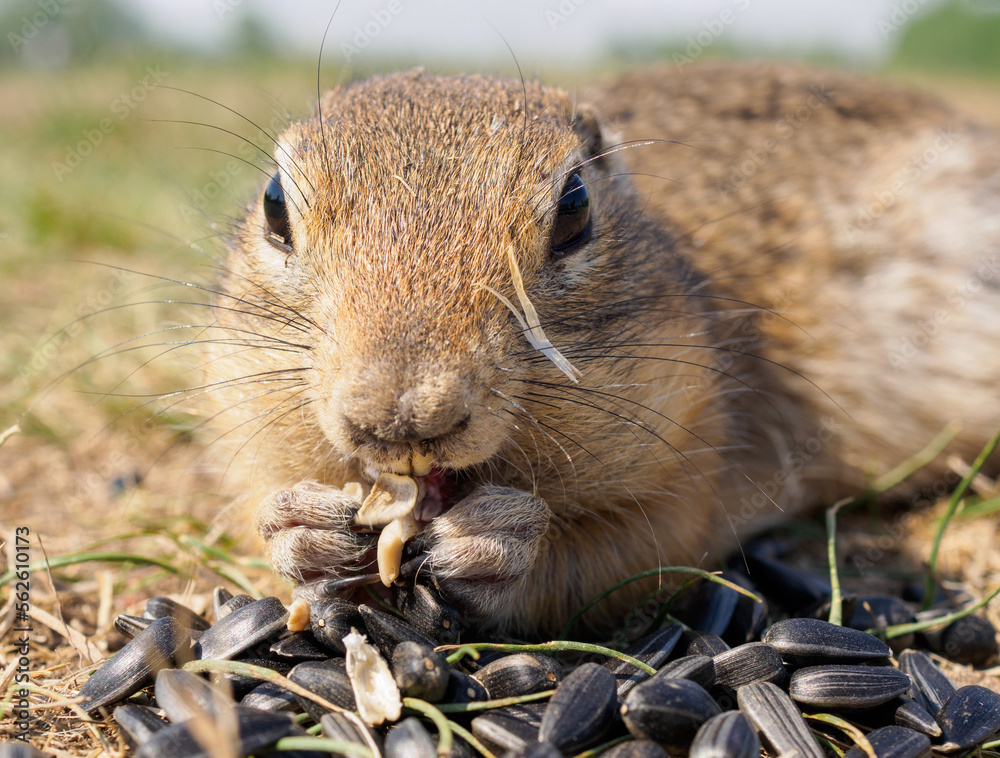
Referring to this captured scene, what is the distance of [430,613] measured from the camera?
2.75m

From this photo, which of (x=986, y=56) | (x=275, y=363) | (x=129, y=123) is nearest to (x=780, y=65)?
(x=275, y=363)

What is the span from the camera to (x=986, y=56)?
3020cm

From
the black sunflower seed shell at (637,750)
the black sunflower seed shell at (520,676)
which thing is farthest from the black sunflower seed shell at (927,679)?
the black sunflower seed shell at (520,676)

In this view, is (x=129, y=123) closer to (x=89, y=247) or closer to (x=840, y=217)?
(x=89, y=247)

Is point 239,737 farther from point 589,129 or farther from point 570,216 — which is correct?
point 589,129

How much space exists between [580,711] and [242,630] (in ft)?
4.05

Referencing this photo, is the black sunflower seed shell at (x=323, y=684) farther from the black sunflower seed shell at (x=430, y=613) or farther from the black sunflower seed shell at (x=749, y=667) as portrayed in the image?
the black sunflower seed shell at (x=749, y=667)

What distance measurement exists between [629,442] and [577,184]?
108 centimetres

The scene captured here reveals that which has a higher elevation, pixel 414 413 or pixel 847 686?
pixel 414 413

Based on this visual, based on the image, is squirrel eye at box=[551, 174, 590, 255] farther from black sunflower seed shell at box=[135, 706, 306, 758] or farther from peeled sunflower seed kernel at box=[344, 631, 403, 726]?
black sunflower seed shell at box=[135, 706, 306, 758]

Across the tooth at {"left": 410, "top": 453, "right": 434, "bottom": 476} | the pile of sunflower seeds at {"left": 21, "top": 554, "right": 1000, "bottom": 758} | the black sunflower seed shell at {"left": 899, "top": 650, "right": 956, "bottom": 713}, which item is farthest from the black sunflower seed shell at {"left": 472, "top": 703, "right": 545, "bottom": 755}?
the black sunflower seed shell at {"left": 899, "top": 650, "right": 956, "bottom": 713}

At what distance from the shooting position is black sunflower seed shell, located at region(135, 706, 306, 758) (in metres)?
2.13

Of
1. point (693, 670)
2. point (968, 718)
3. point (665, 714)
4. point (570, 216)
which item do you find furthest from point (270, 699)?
point (968, 718)

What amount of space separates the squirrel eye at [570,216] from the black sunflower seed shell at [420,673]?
1.59m
